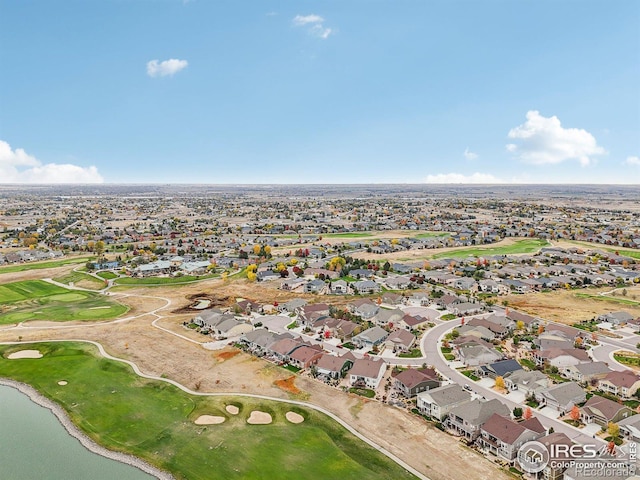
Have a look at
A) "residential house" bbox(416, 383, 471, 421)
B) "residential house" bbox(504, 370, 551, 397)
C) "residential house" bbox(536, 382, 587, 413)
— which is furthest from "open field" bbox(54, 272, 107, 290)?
"residential house" bbox(536, 382, 587, 413)

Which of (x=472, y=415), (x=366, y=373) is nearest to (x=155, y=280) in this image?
(x=366, y=373)

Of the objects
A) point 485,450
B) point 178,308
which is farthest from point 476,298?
point 178,308

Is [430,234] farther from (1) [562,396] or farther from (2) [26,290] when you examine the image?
(2) [26,290]

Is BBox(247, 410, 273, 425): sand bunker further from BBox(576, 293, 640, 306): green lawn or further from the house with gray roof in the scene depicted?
BBox(576, 293, 640, 306): green lawn

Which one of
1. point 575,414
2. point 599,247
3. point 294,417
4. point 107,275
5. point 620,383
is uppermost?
point 599,247

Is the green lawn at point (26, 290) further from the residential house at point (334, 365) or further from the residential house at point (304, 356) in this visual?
the residential house at point (334, 365)
